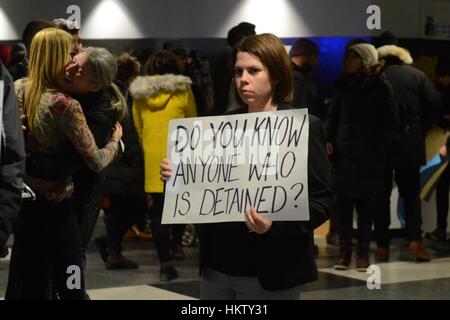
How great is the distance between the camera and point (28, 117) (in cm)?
355

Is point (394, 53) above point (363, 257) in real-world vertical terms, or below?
above

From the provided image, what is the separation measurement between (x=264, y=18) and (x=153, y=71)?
2.62 ft

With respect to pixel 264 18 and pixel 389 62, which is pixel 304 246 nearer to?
pixel 264 18

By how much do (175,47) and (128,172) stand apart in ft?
2.87

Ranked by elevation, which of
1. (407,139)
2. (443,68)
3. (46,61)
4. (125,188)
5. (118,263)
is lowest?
(118,263)

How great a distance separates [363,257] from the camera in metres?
6.52

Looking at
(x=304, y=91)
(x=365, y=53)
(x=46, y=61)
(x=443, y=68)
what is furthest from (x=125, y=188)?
(x=443, y=68)

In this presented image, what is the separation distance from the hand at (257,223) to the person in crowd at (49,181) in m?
1.03

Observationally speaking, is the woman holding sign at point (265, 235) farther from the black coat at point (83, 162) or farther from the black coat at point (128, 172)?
the black coat at point (128, 172)

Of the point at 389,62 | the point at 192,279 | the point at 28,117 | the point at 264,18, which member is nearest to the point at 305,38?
the point at 264,18

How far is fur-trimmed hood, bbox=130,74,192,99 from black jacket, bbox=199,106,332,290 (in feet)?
10.1

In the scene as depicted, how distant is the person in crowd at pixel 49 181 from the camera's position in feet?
11.6

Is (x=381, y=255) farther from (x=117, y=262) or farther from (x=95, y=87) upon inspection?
(x=95, y=87)

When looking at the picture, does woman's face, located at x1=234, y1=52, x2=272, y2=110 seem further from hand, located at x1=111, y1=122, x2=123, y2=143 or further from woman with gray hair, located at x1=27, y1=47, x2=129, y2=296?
hand, located at x1=111, y1=122, x2=123, y2=143
